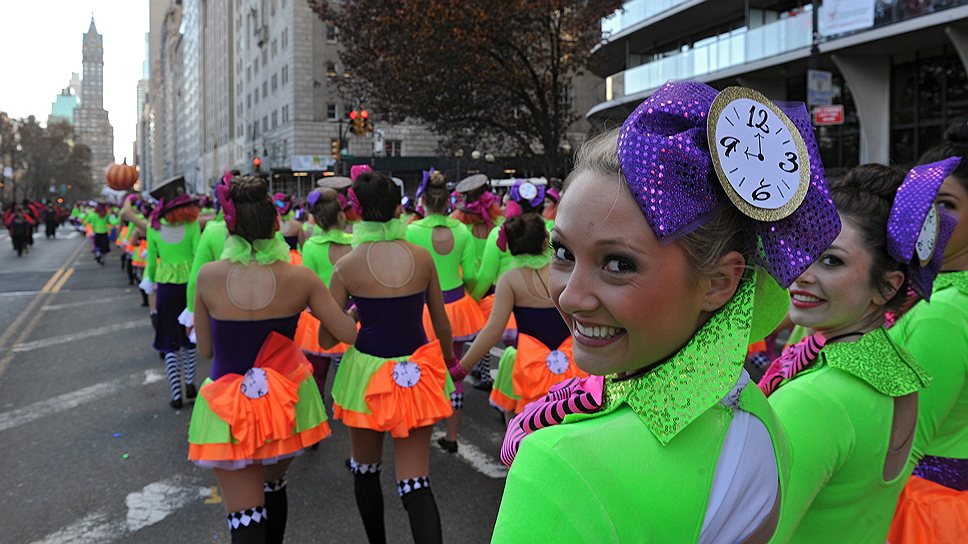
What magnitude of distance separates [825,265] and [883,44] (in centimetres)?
1906

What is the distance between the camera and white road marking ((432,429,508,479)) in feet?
18.2

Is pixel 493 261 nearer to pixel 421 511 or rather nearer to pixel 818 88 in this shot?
pixel 421 511

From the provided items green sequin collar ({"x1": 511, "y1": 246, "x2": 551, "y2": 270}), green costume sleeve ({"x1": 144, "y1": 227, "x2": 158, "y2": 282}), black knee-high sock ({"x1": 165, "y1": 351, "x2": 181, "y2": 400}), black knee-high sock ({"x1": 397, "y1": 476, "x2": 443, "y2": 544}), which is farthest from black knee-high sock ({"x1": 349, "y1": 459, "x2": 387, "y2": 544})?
green costume sleeve ({"x1": 144, "y1": 227, "x2": 158, "y2": 282})

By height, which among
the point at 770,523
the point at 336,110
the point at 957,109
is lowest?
the point at 770,523

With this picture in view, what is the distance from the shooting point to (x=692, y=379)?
1190 millimetres

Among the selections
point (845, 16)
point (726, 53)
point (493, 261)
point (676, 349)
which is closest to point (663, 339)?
point (676, 349)

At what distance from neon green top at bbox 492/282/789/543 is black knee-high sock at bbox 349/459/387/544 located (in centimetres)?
296

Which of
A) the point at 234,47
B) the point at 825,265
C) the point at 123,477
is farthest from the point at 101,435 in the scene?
the point at 234,47

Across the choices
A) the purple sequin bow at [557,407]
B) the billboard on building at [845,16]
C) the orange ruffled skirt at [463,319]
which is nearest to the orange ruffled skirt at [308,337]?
the orange ruffled skirt at [463,319]

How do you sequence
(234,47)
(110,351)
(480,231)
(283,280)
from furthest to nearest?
(234,47) < (110,351) < (480,231) < (283,280)

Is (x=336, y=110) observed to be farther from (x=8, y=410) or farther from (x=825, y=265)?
(x=825, y=265)

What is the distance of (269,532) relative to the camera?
3867 mm

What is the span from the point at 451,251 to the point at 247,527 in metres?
3.79

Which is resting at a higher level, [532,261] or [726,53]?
[726,53]
